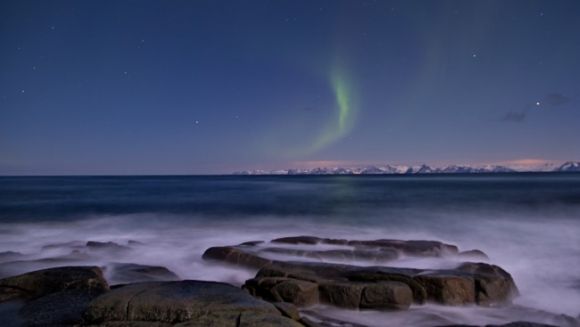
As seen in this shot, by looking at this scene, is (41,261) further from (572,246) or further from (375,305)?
(572,246)

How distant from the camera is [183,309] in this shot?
16.7 ft

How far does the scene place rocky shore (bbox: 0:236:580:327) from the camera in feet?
16.9

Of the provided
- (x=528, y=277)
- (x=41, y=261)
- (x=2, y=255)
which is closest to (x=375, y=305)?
(x=528, y=277)

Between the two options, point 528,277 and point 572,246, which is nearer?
point 528,277

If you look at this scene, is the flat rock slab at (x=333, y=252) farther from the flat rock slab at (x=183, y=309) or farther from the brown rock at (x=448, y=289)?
the flat rock slab at (x=183, y=309)

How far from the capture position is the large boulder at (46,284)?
6805 mm

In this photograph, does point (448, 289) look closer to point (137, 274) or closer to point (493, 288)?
point (493, 288)

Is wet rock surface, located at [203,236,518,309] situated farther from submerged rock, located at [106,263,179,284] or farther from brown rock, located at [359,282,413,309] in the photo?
submerged rock, located at [106,263,179,284]

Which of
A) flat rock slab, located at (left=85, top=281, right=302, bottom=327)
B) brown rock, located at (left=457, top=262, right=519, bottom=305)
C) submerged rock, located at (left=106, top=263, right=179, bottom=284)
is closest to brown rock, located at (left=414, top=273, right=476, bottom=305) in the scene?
brown rock, located at (left=457, top=262, right=519, bottom=305)

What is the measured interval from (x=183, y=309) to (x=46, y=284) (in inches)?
129

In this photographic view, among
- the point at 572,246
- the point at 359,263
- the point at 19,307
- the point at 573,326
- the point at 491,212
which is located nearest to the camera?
the point at 19,307

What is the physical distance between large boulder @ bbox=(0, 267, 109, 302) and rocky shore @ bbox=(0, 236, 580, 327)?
0.01 meters

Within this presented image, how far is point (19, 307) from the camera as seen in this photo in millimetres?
6188

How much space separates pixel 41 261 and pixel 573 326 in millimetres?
11419
